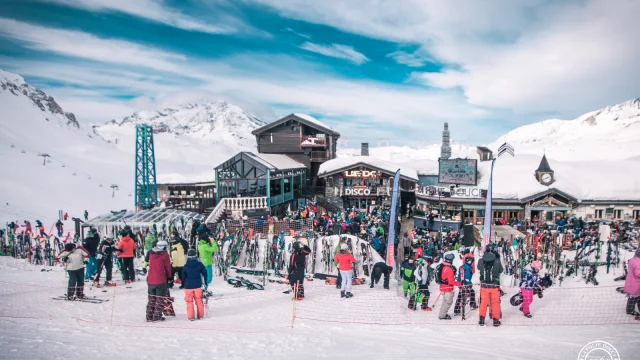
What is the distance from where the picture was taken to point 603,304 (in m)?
9.75

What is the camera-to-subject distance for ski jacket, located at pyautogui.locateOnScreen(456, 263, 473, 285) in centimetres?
966

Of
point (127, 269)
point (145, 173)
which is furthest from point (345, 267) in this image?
point (145, 173)

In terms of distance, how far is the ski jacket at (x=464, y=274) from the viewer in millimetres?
9656

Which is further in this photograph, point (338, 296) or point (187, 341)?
point (338, 296)

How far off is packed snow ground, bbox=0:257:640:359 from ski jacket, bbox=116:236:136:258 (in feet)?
4.39

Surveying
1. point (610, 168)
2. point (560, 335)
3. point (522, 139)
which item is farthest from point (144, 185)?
point (522, 139)

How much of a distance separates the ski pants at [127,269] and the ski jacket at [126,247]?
0.78 ft

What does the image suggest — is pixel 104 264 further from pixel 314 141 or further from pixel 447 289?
pixel 314 141

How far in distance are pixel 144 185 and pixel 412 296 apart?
101 ft

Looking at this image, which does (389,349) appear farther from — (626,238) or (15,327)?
(626,238)

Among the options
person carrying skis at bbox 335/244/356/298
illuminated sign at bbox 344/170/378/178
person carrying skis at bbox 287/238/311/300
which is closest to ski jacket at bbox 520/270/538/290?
person carrying skis at bbox 335/244/356/298

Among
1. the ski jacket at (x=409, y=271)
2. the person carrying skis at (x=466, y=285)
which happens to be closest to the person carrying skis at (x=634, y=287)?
the person carrying skis at (x=466, y=285)

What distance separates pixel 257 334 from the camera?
7.50m

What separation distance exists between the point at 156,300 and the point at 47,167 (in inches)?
2094
